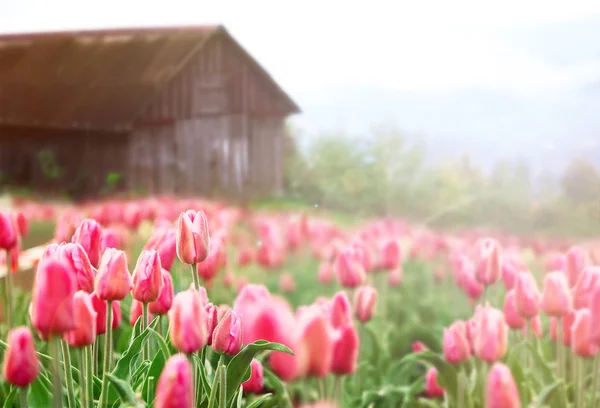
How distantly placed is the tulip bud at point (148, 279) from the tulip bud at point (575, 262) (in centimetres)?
76

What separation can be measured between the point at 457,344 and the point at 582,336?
6.6 inches

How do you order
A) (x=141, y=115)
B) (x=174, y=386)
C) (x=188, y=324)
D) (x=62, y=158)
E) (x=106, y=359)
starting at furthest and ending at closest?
1. (x=62, y=158)
2. (x=141, y=115)
3. (x=106, y=359)
4. (x=188, y=324)
5. (x=174, y=386)

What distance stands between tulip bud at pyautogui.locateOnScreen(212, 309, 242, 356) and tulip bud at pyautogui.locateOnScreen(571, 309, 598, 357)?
503 millimetres

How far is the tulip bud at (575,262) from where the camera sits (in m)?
1.20

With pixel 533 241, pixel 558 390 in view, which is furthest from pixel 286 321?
pixel 533 241

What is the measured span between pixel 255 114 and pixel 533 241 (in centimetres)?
243

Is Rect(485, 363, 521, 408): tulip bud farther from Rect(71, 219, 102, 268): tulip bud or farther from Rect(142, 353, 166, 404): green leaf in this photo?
Rect(71, 219, 102, 268): tulip bud

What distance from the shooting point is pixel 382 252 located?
Answer: 1.75 m

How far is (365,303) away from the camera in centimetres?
116

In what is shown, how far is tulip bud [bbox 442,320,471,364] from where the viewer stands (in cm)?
99

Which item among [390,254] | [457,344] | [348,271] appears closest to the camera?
[457,344]

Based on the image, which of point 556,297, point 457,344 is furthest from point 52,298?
point 556,297

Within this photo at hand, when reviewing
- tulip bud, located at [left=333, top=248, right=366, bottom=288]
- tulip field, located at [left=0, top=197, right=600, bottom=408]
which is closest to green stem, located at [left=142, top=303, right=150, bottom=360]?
tulip field, located at [left=0, top=197, right=600, bottom=408]

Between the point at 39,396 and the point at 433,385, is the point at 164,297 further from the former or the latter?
the point at 433,385
